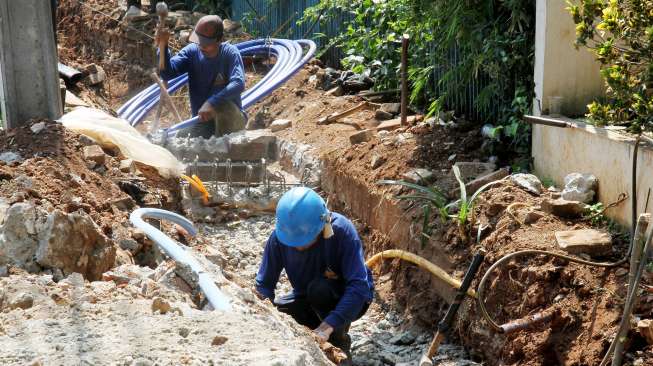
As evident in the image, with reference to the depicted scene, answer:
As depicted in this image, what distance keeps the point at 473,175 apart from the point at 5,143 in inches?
142

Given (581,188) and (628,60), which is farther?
(581,188)

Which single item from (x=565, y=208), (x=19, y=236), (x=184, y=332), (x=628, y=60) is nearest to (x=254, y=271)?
(x=565, y=208)

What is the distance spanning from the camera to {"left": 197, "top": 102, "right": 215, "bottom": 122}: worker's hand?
33.4ft

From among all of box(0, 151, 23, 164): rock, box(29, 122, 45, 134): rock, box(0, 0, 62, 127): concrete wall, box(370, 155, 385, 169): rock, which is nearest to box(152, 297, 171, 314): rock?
box(0, 151, 23, 164): rock

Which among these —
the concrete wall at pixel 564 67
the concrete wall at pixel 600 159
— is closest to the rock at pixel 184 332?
the concrete wall at pixel 600 159

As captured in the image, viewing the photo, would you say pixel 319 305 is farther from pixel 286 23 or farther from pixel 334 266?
pixel 286 23

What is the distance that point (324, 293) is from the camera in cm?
577

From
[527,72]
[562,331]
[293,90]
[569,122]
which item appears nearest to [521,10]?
[527,72]

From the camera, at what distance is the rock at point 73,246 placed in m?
4.74

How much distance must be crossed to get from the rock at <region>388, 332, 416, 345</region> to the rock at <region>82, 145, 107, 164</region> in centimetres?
254

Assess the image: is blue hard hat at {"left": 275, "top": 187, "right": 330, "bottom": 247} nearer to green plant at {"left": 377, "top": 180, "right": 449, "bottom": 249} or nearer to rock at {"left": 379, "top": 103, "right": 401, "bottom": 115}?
green plant at {"left": 377, "top": 180, "right": 449, "bottom": 249}

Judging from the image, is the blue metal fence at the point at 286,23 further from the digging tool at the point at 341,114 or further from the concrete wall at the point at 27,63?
the concrete wall at the point at 27,63

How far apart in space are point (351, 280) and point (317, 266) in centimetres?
33

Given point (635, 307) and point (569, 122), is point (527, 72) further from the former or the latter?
point (635, 307)
